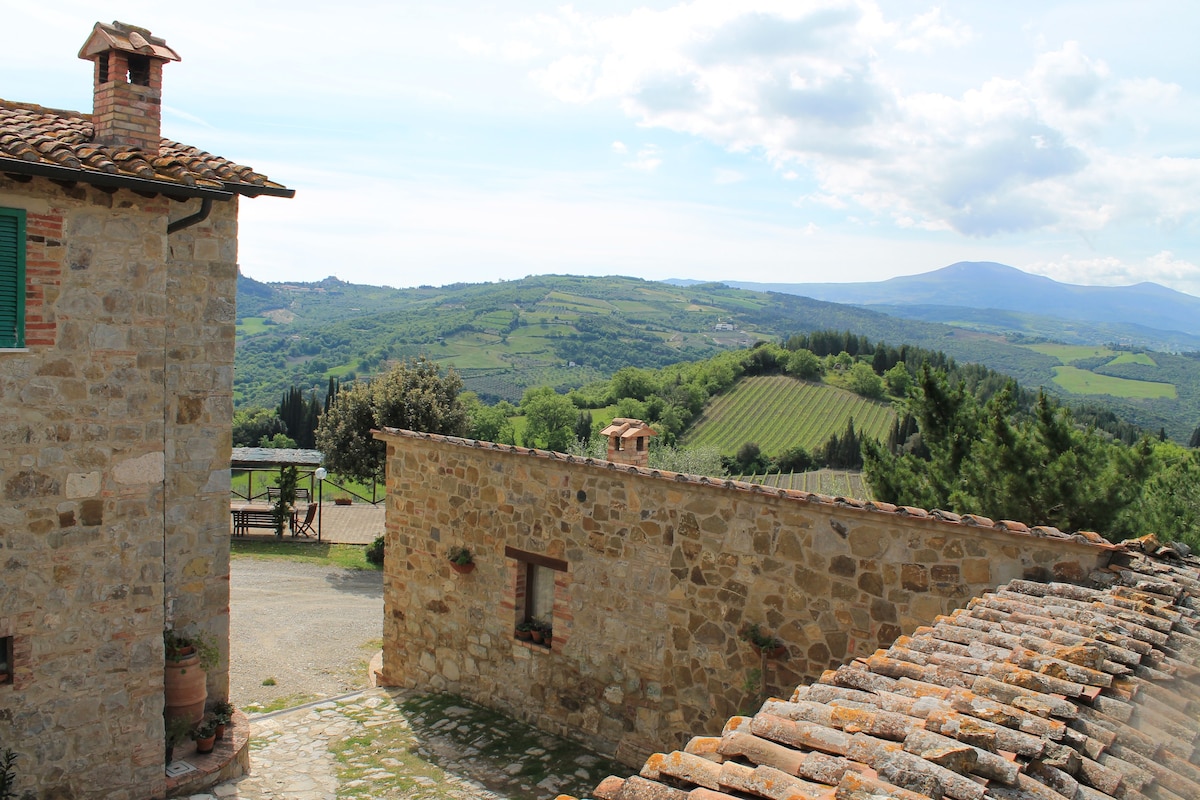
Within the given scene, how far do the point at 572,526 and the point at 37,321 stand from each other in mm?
5479

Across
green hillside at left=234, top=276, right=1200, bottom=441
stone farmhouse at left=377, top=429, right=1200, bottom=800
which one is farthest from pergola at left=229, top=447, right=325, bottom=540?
green hillside at left=234, top=276, right=1200, bottom=441

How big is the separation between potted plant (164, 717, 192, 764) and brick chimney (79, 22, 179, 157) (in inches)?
207

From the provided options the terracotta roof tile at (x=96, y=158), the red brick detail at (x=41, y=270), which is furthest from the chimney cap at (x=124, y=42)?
the red brick detail at (x=41, y=270)

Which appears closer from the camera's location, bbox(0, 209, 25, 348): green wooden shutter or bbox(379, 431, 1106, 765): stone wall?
bbox(0, 209, 25, 348): green wooden shutter

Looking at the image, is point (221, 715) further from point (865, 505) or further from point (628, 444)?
point (865, 505)

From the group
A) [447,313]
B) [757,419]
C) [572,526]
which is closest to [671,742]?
[572,526]

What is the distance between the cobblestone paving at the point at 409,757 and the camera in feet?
28.9

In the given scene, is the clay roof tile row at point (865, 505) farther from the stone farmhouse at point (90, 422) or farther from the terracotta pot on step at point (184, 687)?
the stone farmhouse at point (90, 422)

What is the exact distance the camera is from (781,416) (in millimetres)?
75438

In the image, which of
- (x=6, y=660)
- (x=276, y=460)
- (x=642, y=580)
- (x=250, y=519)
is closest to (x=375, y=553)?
(x=250, y=519)

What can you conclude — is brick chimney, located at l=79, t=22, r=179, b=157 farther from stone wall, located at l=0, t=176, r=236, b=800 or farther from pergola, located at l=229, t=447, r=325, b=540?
pergola, located at l=229, t=447, r=325, b=540

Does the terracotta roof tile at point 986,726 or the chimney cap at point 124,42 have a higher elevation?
the chimney cap at point 124,42

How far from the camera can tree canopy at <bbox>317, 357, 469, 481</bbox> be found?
24.7 m

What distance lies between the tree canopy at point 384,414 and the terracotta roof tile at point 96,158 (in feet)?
52.3
